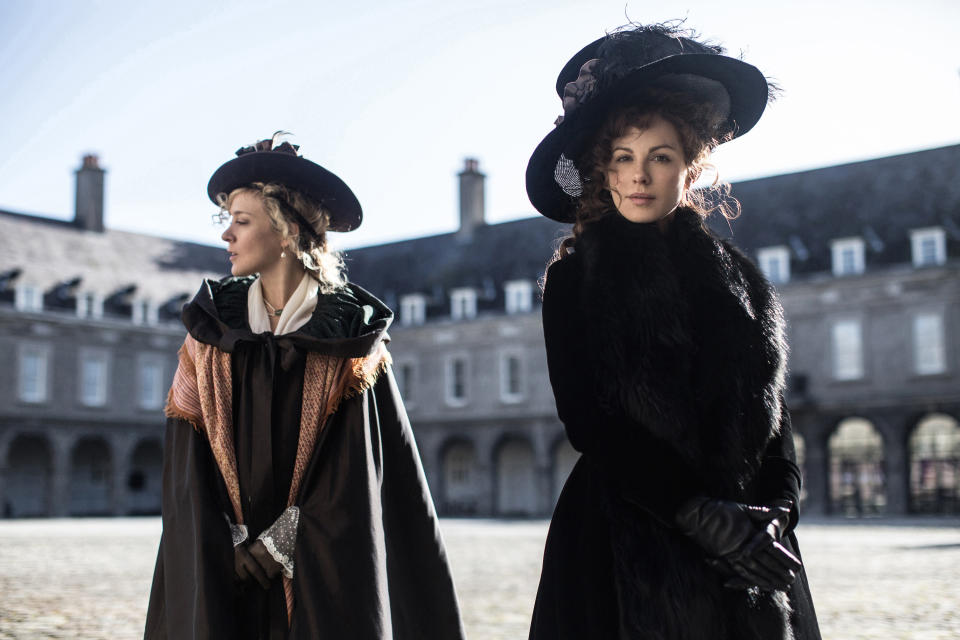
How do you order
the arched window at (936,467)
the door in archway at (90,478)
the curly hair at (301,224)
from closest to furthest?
1. the curly hair at (301,224)
2. the arched window at (936,467)
3. the door in archway at (90,478)

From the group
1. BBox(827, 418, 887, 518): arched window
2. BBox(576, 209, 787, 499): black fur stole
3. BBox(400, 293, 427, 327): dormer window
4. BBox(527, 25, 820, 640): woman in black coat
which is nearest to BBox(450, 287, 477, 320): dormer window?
BBox(400, 293, 427, 327): dormer window

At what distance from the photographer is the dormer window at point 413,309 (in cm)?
3919

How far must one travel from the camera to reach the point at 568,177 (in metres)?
3.00

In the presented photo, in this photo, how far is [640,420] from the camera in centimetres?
246

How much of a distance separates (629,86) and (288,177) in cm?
144

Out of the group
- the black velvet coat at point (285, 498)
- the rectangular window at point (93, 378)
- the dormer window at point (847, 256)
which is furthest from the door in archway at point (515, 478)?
the black velvet coat at point (285, 498)

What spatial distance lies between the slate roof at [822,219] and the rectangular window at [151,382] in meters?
9.67

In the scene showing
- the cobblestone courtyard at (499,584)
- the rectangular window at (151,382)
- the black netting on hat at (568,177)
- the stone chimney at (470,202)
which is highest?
the stone chimney at (470,202)

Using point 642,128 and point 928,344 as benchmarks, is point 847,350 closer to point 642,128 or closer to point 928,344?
point 928,344

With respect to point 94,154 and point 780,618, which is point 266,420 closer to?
point 780,618

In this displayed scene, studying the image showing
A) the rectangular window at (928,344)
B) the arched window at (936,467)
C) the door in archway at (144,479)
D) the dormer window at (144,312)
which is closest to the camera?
the arched window at (936,467)

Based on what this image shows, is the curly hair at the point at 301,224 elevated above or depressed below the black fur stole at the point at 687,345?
above

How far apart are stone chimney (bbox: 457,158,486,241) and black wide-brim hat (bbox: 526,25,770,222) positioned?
37.6m

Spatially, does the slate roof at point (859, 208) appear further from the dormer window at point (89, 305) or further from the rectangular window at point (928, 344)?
the dormer window at point (89, 305)
